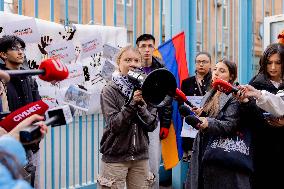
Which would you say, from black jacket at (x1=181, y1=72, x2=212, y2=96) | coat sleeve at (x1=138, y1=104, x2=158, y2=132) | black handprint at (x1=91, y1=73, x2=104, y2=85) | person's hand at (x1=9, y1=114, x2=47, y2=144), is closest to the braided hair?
coat sleeve at (x1=138, y1=104, x2=158, y2=132)

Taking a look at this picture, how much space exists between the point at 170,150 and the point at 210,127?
1645 mm

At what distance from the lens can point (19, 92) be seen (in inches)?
118

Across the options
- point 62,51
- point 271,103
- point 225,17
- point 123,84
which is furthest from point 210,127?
point 225,17

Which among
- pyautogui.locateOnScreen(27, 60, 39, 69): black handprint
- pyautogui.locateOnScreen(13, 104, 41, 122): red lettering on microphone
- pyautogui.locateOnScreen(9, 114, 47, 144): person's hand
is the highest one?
pyautogui.locateOnScreen(27, 60, 39, 69): black handprint

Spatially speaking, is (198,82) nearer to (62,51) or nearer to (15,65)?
(62,51)

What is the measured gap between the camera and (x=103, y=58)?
163 inches

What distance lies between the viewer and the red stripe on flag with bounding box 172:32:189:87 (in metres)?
4.69

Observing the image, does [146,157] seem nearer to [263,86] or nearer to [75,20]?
[263,86]

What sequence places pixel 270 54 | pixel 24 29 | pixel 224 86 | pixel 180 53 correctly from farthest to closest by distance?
1. pixel 180 53
2. pixel 24 29
3. pixel 270 54
4. pixel 224 86

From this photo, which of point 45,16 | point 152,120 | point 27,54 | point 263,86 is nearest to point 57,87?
point 27,54

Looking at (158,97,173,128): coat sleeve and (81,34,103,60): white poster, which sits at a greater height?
(81,34,103,60): white poster

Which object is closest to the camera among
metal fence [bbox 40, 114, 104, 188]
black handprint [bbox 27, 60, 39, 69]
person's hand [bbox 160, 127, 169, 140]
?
black handprint [bbox 27, 60, 39, 69]

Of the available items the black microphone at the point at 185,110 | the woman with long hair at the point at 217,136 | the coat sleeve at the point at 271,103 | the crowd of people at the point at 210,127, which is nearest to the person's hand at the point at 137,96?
the crowd of people at the point at 210,127

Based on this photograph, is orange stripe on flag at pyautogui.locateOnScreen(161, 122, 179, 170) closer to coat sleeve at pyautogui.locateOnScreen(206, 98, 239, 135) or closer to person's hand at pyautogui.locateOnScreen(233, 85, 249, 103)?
coat sleeve at pyautogui.locateOnScreen(206, 98, 239, 135)
